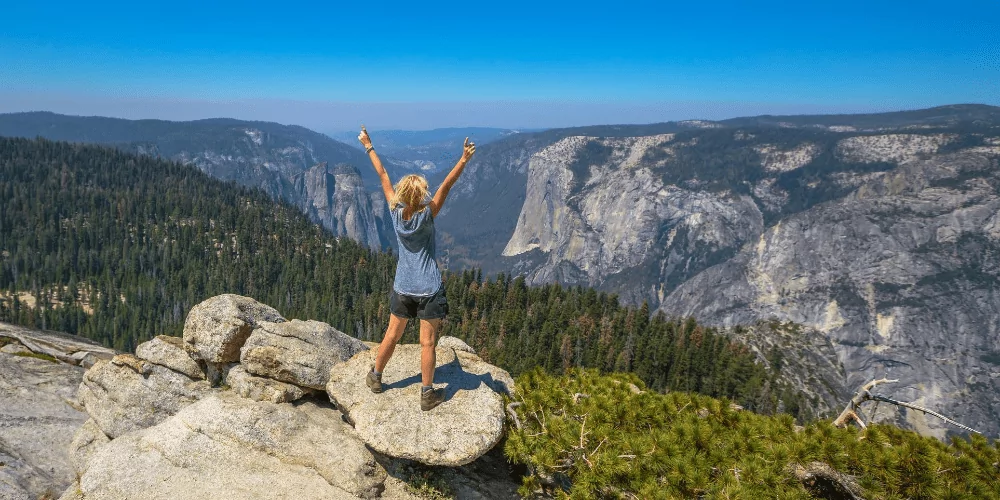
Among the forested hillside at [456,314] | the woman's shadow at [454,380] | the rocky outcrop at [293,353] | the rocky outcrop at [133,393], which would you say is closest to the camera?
the woman's shadow at [454,380]

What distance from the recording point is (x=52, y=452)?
17.9 metres

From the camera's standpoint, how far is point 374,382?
45.6ft

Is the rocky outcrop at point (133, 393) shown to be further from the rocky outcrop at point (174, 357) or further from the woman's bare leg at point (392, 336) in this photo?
the woman's bare leg at point (392, 336)

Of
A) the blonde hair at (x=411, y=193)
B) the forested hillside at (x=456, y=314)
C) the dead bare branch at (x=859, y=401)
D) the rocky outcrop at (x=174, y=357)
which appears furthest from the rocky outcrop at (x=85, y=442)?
the forested hillside at (x=456, y=314)

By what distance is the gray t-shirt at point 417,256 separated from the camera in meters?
12.1

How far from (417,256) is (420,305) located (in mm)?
1287

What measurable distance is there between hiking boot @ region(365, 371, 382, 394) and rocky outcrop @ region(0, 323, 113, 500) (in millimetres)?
11347

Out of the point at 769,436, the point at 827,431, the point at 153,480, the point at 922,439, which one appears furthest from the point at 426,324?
the point at 922,439

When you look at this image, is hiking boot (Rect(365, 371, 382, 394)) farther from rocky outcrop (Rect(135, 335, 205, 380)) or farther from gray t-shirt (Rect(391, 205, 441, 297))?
rocky outcrop (Rect(135, 335, 205, 380))

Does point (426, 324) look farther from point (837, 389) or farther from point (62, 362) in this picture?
point (837, 389)

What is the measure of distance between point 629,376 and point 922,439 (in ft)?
25.4

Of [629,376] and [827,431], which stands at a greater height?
[827,431]

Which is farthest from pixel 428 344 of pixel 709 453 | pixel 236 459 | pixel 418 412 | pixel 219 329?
pixel 219 329

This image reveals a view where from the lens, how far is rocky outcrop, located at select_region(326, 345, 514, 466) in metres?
12.4
